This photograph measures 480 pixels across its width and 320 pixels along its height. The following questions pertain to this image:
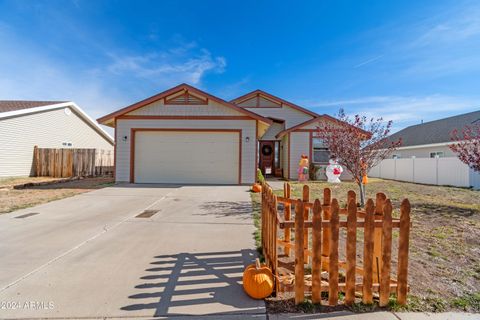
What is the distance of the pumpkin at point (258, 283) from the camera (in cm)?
250

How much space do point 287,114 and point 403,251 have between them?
16.3 meters

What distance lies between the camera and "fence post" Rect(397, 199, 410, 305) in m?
2.37

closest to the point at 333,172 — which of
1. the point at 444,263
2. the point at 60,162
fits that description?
the point at 444,263

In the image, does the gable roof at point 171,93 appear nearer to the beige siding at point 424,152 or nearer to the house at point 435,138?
the beige siding at point 424,152

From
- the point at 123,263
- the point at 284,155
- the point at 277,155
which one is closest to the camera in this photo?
the point at 123,263

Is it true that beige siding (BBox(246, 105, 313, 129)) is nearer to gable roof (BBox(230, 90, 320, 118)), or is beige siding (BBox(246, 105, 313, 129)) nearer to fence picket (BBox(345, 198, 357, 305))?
gable roof (BBox(230, 90, 320, 118))

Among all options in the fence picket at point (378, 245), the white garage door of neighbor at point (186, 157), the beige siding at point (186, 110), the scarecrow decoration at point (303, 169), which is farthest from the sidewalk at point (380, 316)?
the scarecrow decoration at point (303, 169)

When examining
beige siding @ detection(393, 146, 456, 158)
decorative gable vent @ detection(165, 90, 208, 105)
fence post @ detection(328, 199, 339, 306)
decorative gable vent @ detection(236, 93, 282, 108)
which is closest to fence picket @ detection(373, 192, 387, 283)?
fence post @ detection(328, 199, 339, 306)

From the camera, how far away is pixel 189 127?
39.4 feet

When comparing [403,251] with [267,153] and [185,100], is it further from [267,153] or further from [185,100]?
[267,153]

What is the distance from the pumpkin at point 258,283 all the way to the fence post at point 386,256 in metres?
1.11

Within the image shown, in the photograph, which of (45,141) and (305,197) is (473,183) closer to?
(305,197)

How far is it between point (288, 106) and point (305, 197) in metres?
15.2

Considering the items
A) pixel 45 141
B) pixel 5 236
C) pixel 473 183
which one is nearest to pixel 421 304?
pixel 5 236
